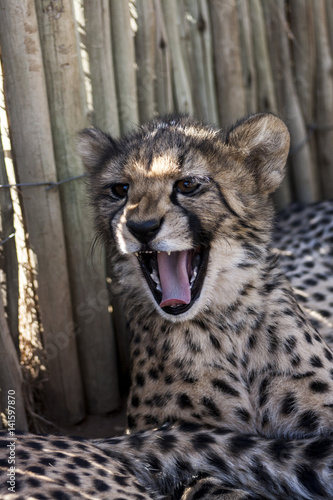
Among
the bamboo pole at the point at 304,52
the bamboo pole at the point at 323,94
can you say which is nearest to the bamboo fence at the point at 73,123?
the bamboo pole at the point at 304,52

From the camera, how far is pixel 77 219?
3191 mm

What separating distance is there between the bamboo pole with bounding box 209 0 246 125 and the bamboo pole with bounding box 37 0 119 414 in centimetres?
102

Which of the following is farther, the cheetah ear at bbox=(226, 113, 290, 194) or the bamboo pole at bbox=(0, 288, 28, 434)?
the bamboo pole at bbox=(0, 288, 28, 434)

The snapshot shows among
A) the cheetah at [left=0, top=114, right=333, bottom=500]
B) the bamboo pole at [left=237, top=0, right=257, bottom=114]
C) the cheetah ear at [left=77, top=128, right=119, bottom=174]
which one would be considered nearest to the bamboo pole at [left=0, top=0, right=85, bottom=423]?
the cheetah ear at [left=77, top=128, right=119, bottom=174]

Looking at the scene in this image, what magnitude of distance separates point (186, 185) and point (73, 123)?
0.91 metres

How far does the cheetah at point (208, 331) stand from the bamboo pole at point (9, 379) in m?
0.51

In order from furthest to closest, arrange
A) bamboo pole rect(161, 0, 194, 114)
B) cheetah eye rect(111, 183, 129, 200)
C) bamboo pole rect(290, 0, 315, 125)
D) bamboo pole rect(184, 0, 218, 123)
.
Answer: bamboo pole rect(290, 0, 315, 125)
bamboo pole rect(184, 0, 218, 123)
bamboo pole rect(161, 0, 194, 114)
cheetah eye rect(111, 183, 129, 200)

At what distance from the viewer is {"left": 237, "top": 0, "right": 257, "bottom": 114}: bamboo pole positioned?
3.88 metres

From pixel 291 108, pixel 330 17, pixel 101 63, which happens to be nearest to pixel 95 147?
pixel 101 63

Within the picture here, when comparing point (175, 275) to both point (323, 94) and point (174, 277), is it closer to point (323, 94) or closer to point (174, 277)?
point (174, 277)

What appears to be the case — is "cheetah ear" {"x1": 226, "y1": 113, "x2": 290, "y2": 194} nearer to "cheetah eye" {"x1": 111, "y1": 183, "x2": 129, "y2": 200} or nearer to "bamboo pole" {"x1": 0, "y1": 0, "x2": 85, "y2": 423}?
"cheetah eye" {"x1": 111, "y1": 183, "x2": 129, "y2": 200}

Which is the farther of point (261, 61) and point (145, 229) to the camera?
point (261, 61)

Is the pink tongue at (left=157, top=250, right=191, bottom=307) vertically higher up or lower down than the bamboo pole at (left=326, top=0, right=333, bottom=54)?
lower down

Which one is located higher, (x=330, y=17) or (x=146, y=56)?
(x=330, y=17)
